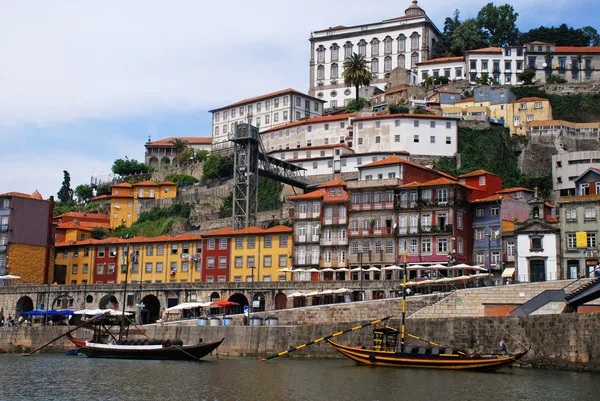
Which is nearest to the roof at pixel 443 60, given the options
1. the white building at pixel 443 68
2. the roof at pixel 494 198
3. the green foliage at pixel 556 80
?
the white building at pixel 443 68

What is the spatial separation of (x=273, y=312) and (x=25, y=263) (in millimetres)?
38745

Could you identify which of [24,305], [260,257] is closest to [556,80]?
[260,257]

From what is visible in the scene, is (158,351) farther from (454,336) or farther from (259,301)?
(454,336)

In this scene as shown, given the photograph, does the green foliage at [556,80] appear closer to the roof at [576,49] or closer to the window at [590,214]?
the roof at [576,49]

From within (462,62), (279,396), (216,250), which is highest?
(462,62)

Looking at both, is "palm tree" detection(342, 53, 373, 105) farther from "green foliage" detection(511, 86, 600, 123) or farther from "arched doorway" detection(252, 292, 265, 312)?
"arched doorway" detection(252, 292, 265, 312)

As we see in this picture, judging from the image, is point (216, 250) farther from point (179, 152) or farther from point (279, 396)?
point (179, 152)

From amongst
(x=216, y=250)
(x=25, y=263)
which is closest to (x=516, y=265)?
(x=216, y=250)

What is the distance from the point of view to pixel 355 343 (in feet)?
181

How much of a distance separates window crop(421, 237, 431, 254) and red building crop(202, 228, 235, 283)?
65.6 ft

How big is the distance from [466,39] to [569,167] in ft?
160

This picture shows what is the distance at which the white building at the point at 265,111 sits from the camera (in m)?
132

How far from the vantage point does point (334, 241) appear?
7938 cm

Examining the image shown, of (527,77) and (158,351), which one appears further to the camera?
(527,77)
